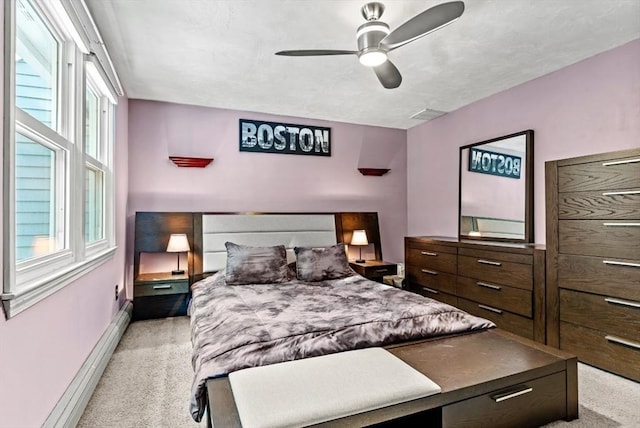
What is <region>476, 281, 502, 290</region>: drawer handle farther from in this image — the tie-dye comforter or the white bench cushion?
the white bench cushion

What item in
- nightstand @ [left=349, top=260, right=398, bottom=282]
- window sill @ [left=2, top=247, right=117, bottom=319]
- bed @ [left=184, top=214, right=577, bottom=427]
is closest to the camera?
window sill @ [left=2, top=247, right=117, bottom=319]

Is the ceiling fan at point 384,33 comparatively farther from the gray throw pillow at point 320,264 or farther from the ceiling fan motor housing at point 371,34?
the gray throw pillow at point 320,264

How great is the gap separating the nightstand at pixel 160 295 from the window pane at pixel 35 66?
82.0 inches

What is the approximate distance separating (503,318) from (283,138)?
328 centimetres

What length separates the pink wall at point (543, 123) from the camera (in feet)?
9.07

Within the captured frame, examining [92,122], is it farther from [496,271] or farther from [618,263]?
[618,263]

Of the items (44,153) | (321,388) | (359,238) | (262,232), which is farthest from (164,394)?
(359,238)

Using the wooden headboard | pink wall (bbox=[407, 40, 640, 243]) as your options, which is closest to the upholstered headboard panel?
the wooden headboard

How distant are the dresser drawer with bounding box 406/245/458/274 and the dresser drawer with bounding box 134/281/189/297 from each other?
2.74 metres

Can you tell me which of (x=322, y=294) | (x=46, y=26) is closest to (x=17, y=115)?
(x=46, y=26)

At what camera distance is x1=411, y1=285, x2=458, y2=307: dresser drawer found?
3.83 meters

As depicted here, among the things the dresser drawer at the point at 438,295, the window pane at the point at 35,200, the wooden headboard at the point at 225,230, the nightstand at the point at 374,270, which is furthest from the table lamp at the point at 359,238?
the window pane at the point at 35,200

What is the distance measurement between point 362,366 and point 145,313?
9.71 ft

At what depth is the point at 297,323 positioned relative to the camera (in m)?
2.16
